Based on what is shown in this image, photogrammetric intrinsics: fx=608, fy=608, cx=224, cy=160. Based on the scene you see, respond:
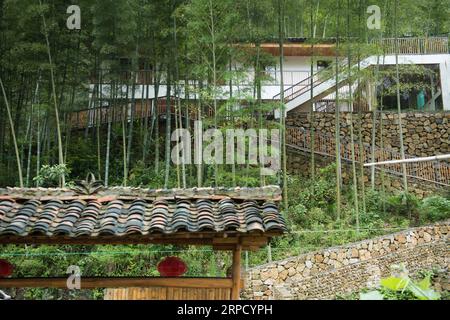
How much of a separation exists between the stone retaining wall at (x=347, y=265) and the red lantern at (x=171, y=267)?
523cm

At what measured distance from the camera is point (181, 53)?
13.9m

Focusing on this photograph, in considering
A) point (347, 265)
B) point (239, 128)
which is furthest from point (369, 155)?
point (347, 265)

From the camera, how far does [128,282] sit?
4.61m

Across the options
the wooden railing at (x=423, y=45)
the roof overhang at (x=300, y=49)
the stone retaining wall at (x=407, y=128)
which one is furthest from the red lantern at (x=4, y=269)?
the wooden railing at (x=423, y=45)

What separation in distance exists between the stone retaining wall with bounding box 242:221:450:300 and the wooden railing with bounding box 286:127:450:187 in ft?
8.38

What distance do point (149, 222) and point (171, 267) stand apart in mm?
957

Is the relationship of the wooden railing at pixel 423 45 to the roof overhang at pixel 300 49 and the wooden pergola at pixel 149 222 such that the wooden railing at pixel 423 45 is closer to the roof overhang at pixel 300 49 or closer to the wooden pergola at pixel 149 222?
the roof overhang at pixel 300 49

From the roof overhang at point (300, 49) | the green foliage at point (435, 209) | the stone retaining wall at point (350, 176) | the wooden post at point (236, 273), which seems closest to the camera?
the wooden post at point (236, 273)

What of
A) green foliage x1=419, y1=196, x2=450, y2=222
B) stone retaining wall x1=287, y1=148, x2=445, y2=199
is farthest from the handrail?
green foliage x1=419, y1=196, x2=450, y2=222

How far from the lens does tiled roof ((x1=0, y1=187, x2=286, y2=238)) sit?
4.19m

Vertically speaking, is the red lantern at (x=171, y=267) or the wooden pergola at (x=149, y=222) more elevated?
the wooden pergola at (x=149, y=222)

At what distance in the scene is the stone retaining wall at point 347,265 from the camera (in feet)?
34.4

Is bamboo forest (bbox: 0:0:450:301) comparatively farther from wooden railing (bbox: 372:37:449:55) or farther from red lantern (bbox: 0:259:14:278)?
red lantern (bbox: 0:259:14:278)

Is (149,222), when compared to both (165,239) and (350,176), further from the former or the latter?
(350,176)
